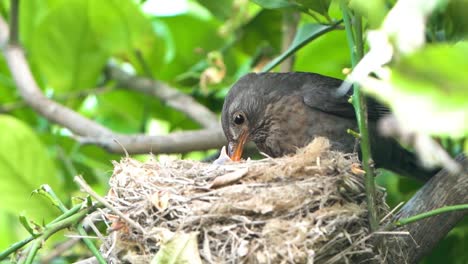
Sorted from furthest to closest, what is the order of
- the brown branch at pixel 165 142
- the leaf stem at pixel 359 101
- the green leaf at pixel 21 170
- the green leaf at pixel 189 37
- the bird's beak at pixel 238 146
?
the green leaf at pixel 189 37 < the bird's beak at pixel 238 146 < the brown branch at pixel 165 142 < the green leaf at pixel 21 170 < the leaf stem at pixel 359 101

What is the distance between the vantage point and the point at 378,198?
2184mm

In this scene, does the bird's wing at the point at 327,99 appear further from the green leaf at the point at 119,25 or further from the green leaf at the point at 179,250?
the green leaf at the point at 179,250

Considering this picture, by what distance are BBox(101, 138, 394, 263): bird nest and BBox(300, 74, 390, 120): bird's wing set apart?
916mm

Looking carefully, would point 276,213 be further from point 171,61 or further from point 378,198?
point 171,61

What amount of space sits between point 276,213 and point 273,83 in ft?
4.71

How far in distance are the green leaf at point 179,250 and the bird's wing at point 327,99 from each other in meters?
1.49

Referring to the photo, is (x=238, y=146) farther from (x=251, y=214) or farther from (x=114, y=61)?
(x=251, y=214)

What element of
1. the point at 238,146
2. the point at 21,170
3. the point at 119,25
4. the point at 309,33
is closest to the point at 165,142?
the point at 238,146

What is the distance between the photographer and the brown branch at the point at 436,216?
2.32 m

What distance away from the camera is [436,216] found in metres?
2.36

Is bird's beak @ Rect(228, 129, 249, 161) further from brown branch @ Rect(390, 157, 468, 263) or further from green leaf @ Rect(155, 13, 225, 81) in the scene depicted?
brown branch @ Rect(390, 157, 468, 263)

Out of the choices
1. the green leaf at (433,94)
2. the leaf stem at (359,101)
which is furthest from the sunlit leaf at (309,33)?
the green leaf at (433,94)

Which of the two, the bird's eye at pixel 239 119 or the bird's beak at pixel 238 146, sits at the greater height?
the bird's eye at pixel 239 119

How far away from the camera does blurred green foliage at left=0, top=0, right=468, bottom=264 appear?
318 centimetres
